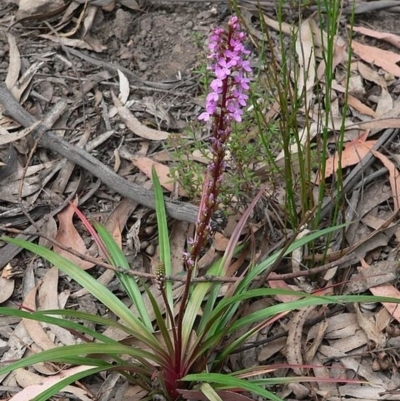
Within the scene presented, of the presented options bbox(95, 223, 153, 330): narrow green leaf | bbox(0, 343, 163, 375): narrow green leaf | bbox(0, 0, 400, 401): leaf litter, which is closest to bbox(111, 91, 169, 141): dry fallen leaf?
bbox(0, 0, 400, 401): leaf litter

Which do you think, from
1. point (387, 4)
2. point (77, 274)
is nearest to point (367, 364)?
point (77, 274)

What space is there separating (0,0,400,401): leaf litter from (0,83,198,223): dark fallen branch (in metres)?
0.05

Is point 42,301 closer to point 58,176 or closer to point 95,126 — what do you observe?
point 58,176

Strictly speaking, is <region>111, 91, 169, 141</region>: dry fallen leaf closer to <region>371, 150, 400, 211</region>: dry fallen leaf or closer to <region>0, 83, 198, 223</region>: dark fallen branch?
<region>0, 83, 198, 223</region>: dark fallen branch

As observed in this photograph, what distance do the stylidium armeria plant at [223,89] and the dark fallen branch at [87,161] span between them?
0.85 metres

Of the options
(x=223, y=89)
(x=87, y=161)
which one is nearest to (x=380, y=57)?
(x=87, y=161)

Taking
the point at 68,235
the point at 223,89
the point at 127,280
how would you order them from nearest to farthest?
the point at 223,89 < the point at 127,280 < the point at 68,235

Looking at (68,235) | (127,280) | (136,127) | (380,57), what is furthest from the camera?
(380,57)

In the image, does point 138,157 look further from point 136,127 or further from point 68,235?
point 68,235

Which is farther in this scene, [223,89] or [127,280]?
[127,280]

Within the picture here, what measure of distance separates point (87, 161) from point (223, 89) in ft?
4.57

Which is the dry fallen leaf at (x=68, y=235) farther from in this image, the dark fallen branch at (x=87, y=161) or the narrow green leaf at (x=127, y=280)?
the narrow green leaf at (x=127, y=280)

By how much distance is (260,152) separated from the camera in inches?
121

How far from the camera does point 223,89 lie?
1.87 m
